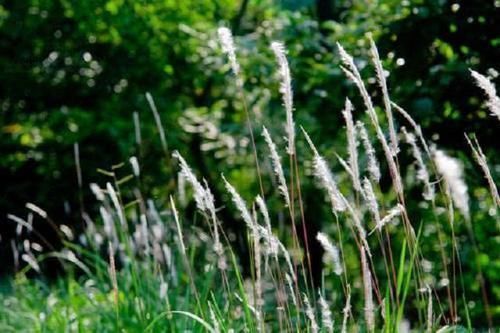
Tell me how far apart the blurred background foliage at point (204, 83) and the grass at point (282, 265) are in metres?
0.29

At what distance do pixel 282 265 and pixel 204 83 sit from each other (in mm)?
2241

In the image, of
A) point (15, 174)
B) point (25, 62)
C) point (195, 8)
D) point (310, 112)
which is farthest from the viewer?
point (15, 174)

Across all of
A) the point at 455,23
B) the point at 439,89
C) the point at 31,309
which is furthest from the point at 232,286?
the point at 455,23

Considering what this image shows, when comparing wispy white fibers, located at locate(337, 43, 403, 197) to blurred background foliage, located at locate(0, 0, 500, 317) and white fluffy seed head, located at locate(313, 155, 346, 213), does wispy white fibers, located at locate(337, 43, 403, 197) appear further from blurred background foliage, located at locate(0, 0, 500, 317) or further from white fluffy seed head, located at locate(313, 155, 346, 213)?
blurred background foliage, located at locate(0, 0, 500, 317)

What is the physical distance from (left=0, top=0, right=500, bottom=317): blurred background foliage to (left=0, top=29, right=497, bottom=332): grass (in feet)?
0.96

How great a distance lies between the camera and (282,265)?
6926mm

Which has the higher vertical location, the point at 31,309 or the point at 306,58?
the point at 306,58

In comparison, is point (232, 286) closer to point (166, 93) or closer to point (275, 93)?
point (275, 93)

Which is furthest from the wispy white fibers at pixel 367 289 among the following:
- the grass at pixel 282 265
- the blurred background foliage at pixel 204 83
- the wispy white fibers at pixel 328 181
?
the blurred background foliage at pixel 204 83

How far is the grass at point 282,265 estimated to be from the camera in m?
2.42

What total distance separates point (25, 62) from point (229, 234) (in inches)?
108

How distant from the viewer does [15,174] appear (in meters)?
10.1

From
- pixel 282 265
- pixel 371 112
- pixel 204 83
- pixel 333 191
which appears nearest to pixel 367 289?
pixel 333 191

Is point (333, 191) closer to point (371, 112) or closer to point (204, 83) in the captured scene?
point (371, 112)
